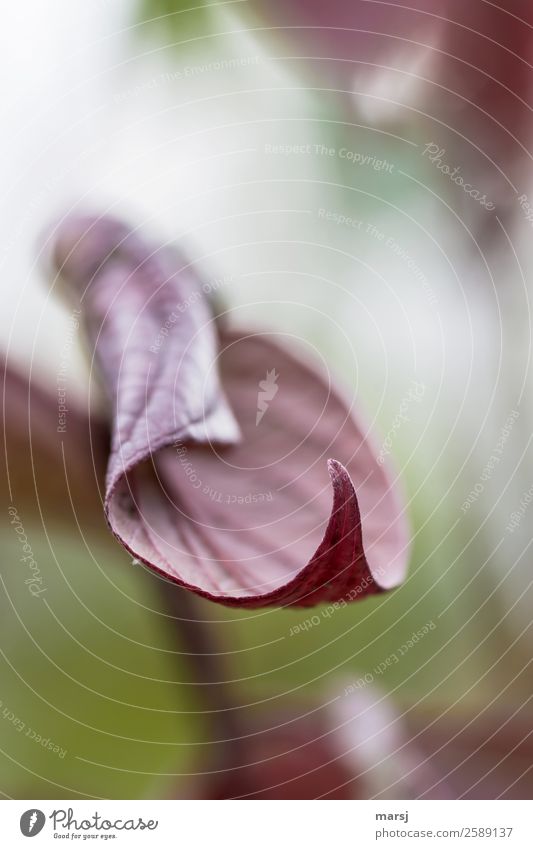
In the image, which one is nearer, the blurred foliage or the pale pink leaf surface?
the pale pink leaf surface

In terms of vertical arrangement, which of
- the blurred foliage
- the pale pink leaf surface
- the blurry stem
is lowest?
the blurry stem

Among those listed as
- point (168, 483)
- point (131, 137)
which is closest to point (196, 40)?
point (131, 137)

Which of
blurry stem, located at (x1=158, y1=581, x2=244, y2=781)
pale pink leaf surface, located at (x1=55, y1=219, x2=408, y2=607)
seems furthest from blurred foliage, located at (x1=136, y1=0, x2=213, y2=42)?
blurry stem, located at (x1=158, y1=581, x2=244, y2=781)

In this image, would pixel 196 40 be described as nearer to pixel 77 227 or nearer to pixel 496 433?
pixel 77 227

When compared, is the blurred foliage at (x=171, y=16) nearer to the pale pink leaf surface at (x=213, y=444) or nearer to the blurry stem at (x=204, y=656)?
the pale pink leaf surface at (x=213, y=444)

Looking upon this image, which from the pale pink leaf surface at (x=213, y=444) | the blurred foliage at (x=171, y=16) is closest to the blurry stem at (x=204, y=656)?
the pale pink leaf surface at (x=213, y=444)

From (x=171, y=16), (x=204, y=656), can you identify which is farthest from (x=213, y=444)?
(x=171, y=16)

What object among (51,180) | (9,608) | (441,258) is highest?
(441,258)

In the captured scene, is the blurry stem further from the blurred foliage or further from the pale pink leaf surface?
the blurred foliage

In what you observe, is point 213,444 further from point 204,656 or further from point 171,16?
point 171,16

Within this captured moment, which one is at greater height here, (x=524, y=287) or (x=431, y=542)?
(x=524, y=287)

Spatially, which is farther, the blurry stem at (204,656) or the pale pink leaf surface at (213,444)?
the blurry stem at (204,656)
